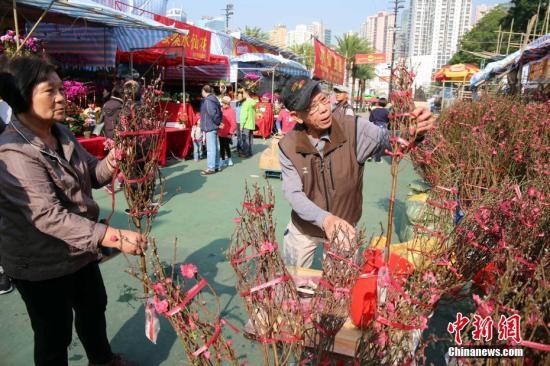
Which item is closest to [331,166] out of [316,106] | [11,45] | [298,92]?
[316,106]

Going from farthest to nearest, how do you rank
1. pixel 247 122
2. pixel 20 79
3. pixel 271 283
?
pixel 247 122
pixel 20 79
pixel 271 283

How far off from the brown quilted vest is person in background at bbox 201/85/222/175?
539 cm

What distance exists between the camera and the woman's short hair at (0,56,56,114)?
1.68 meters

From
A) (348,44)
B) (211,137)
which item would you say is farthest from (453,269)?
(348,44)

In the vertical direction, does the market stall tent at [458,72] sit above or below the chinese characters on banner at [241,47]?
below

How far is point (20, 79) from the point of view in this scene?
1677mm

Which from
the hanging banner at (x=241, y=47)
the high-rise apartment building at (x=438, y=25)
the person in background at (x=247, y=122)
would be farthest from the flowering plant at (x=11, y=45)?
the high-rise apartment building at (x=438, y=25)

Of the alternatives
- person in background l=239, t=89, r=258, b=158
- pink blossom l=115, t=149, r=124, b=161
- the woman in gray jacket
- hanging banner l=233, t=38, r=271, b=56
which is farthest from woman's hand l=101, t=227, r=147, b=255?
hanging banner l=233, t=38, r=271, b=56

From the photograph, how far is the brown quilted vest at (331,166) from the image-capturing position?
229cm

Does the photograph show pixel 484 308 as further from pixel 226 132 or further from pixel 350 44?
pixel 350 44

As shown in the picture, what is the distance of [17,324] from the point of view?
2787 millimetres

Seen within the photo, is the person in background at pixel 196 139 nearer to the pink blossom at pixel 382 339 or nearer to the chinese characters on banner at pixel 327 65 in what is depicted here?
the pink blossom at pixel 382 339

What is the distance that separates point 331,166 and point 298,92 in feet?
1.54

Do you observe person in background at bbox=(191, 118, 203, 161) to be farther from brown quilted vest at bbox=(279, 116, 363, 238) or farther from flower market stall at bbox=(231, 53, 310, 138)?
brown quilted vest at bbox=(279, 116, 363, 238)
